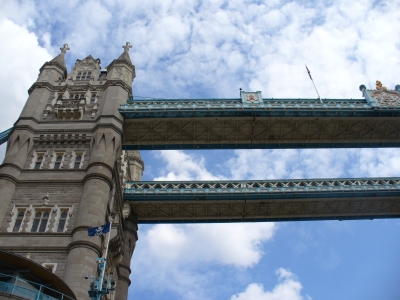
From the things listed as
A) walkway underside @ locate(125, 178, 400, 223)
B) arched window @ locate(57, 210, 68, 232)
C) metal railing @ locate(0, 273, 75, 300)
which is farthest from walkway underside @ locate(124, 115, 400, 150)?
metal railing @ locate(0, 273, 75, 300)

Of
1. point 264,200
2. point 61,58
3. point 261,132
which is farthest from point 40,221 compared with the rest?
point 261,132

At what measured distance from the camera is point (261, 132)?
45000 mm

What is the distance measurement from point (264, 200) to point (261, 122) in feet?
22.8

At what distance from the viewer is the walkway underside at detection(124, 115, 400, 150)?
43.4 meters

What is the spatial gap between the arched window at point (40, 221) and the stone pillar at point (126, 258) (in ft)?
32.6

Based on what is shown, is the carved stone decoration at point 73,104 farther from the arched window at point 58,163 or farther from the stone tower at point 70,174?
the arched window at point 58,163

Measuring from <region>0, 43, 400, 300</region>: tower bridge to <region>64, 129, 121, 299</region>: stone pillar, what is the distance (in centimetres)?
13

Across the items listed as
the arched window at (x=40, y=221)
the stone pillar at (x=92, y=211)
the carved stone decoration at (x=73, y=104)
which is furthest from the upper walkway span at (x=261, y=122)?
the arched window at (x=40, y=221)

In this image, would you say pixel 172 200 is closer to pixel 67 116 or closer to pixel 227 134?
pixel 227 134

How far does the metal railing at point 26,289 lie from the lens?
20.2m

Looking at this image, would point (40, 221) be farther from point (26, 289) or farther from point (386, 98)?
point (386, 98)

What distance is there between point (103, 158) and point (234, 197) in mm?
12808

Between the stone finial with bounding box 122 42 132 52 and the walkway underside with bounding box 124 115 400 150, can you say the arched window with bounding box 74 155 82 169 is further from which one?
the stone finial with bounding box 122 42 132 52

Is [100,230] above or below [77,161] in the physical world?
below
